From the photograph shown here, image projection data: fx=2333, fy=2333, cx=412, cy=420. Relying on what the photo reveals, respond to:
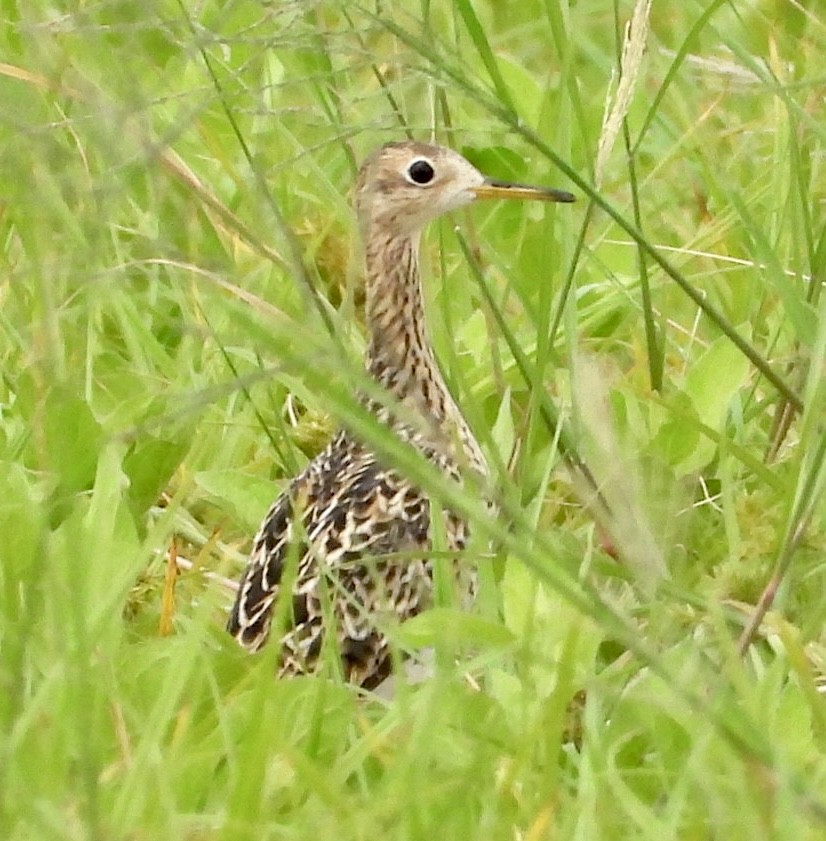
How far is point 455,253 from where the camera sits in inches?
189

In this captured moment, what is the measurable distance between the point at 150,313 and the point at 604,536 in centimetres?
125

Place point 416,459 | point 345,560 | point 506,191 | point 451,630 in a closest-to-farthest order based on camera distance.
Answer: point 416,459 → point 451,630 → point 345,560 → point 506,191

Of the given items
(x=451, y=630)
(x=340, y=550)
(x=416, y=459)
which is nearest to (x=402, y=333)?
(x=340, y=550)

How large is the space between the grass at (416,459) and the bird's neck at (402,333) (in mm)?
64

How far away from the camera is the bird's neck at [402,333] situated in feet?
13.2

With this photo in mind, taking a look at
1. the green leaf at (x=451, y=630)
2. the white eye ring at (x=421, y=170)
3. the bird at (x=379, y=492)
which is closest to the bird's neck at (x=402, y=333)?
the bird at (x=379, y=492)

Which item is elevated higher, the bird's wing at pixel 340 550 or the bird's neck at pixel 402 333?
the bird's neck at pixel 402 333

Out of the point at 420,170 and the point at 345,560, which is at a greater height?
the point at 420,170

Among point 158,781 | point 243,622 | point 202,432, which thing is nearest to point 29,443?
point 202,432

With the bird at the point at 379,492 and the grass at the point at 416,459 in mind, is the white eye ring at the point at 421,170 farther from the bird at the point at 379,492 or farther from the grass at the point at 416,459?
the grass at the point at 416,459

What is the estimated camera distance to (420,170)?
418 cm

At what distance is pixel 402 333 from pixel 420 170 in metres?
0.30

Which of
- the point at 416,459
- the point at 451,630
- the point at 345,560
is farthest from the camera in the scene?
the point at 345,560

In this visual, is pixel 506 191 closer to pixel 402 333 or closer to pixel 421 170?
pixel 421 170
